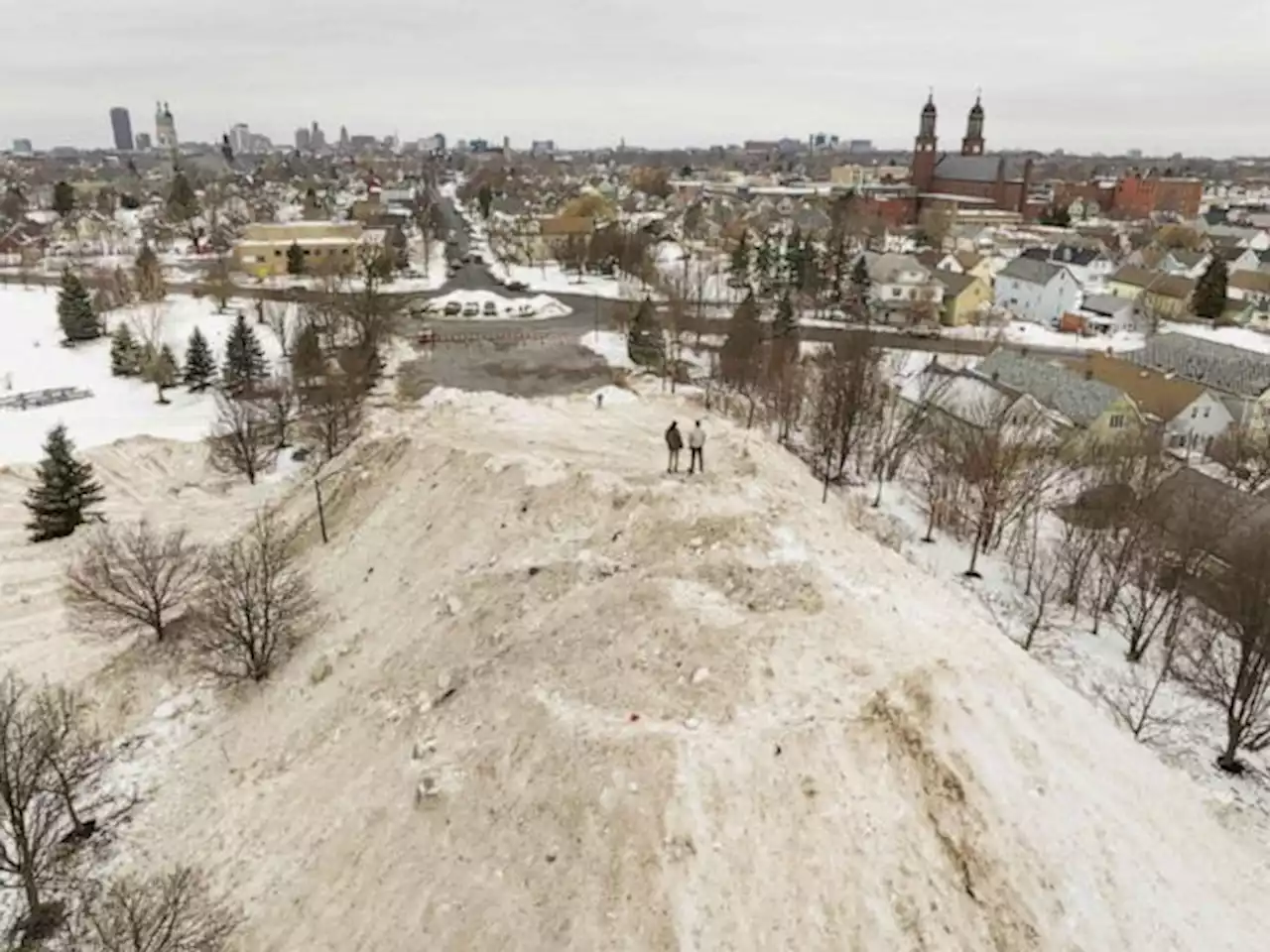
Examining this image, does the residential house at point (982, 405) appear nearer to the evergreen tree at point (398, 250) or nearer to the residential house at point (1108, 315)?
the residential house at point (1108, 315)

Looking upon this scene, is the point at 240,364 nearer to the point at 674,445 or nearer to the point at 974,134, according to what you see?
the point at 674,445

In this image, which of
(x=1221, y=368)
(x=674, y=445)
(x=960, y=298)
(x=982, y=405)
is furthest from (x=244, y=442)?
(x=960, y=298)

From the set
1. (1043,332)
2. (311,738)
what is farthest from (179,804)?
(1043,332)

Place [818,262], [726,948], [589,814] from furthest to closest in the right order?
[818,262] < [589,814] < [726,948]

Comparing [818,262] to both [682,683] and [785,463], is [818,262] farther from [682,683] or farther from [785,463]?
[682,683]

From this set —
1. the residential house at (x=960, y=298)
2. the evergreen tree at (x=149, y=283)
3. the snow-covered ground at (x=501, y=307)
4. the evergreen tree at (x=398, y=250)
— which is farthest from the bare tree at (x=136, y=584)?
the evergreen tree at (x=398, y=250)

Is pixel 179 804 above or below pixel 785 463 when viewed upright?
below

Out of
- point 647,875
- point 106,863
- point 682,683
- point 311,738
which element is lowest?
point 106,863

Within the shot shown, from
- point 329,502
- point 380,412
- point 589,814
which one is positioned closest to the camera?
point 589,814
